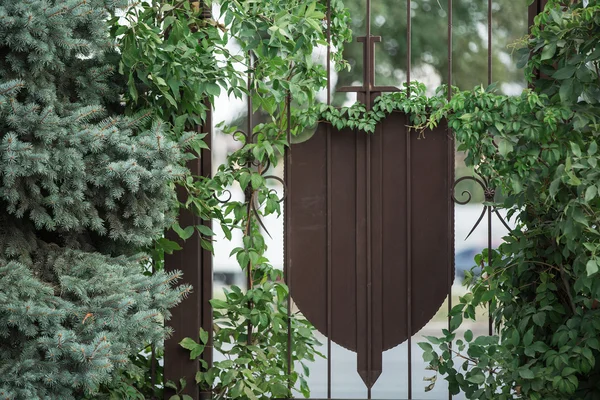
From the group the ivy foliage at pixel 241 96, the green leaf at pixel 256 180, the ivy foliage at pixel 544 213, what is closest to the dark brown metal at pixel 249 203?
the ivy foliage at pixel 241 96

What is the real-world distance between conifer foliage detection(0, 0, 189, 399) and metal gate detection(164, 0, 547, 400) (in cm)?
55

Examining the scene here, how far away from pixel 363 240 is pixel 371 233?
1.9 inches

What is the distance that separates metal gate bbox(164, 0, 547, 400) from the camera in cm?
315

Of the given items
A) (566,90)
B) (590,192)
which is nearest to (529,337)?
(590,192)

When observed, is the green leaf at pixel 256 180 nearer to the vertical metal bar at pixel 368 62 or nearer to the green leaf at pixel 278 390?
the vertical metal bar at pixel 368 62

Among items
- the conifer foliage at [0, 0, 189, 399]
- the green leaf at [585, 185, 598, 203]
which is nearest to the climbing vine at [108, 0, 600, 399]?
the green leaf at [585, 185, 598, 203]

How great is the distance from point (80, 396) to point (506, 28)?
792 cm

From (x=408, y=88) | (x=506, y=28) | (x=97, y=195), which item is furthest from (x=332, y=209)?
(x=506, y=28)

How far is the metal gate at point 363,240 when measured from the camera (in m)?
3.15

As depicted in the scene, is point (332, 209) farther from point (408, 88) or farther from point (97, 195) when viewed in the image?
point (97, 195)

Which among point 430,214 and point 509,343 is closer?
point 509,343

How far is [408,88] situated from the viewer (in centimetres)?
309

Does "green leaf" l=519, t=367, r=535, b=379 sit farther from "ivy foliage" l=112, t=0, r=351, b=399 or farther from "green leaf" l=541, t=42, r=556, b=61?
"green leaf" l=541, t=42, r=556, b=61

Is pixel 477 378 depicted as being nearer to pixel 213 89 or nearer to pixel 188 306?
pixel 188 306
